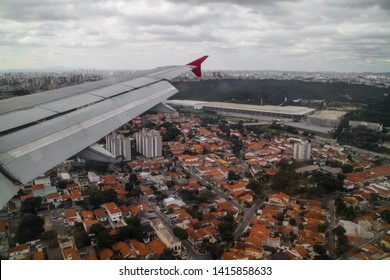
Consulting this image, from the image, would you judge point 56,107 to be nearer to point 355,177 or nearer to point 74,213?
point 74,213

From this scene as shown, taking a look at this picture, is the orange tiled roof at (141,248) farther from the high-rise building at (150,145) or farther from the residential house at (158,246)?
the high-rise building at (150,145)

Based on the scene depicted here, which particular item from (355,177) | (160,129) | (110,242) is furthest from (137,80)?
(160,129)

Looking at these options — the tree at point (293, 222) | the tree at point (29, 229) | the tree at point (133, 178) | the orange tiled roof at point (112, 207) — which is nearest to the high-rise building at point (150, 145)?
the tree at point (133, 178)

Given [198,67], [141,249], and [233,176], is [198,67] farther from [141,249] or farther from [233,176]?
[233,176]

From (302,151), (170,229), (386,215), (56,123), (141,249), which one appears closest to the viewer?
(56,123)

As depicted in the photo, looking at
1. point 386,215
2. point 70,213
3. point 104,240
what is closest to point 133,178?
point 70,213

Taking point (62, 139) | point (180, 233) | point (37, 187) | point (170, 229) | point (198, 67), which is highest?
point (198, 67)
